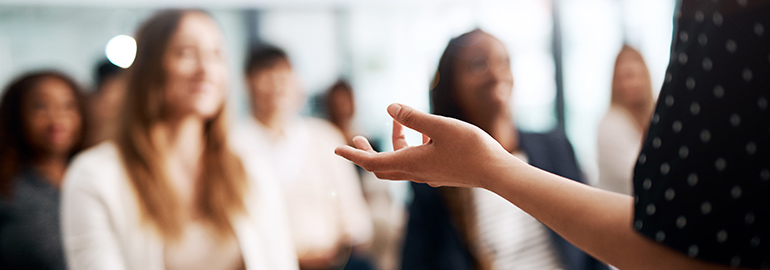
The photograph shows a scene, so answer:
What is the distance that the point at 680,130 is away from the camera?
0.28m

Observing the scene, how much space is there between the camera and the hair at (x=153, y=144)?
70cm

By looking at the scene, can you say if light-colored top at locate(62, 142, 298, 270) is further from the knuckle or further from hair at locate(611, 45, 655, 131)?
hair at locate(611, 45, 655, 131)

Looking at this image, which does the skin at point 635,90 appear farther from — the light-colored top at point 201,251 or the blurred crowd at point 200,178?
the light-colored top at point 201,251

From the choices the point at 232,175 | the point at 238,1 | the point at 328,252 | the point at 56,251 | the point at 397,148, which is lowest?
the point at 328,252

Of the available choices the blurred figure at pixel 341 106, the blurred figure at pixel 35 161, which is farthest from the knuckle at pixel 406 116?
the blurred figure at pixel 341 106

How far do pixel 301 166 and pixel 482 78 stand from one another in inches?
19.2

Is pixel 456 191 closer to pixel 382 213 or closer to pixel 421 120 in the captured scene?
pixel 421 120

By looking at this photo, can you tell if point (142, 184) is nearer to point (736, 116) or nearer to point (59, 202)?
point (59, 202)

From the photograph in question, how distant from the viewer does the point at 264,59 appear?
1.23m

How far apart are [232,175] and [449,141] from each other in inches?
20.2

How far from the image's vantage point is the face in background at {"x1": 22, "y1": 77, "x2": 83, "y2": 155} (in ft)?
2.97

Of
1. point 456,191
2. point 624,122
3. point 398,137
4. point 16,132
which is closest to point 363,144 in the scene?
point 398,137

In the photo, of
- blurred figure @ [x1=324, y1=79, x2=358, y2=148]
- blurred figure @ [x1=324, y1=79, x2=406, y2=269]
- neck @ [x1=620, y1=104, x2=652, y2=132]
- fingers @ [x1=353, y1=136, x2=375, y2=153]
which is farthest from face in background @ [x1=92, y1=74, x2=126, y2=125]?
neck @ [x1=620, y1=104, x2=652, y2=132]

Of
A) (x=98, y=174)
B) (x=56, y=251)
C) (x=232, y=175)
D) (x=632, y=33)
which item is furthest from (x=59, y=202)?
(x=632, y=33)
